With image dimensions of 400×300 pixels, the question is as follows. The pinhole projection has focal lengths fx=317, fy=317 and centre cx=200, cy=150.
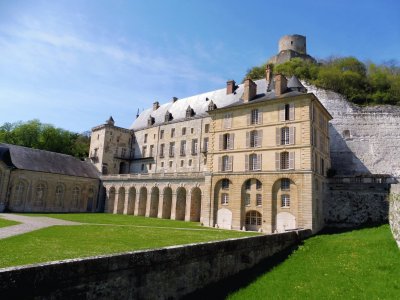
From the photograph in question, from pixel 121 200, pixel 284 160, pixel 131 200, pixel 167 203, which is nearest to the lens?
pixel 284 160

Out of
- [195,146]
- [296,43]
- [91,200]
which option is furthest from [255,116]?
[296,43]

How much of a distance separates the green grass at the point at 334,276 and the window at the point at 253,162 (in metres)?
13.3

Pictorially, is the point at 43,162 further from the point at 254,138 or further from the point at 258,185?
the point at 258,185

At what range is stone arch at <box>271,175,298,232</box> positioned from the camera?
2611cm

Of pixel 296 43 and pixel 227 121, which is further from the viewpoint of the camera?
pixel 296 43

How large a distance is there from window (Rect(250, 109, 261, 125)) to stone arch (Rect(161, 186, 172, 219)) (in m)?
15.9

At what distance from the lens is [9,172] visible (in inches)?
1516

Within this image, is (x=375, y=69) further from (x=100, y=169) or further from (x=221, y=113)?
(x=100, y=169)

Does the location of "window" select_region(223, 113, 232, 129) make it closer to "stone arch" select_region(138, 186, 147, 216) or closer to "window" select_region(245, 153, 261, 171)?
"window" select_region(245, 153, 261, 171)

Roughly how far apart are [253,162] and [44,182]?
28.8 meters

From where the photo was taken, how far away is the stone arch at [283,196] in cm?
2611

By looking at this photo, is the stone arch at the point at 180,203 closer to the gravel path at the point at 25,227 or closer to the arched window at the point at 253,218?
the arched window at the point at 253,218

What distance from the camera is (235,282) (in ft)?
31.9

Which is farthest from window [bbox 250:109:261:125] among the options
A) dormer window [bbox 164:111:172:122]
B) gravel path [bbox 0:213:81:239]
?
dormer window [bbox 164:111:172:122]
